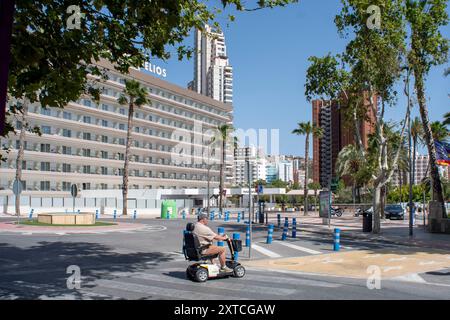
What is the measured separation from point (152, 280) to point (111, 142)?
66.2 m

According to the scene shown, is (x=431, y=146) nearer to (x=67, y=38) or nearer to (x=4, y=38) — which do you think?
(x=67, y=38)

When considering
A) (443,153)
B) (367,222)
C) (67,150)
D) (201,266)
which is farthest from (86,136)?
(201,266)

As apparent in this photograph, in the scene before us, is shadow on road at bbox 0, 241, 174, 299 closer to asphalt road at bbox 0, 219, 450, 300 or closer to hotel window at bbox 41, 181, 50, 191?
asphalt road at bbox 0, 219, 450, 300

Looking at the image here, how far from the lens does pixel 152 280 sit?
1043 cm

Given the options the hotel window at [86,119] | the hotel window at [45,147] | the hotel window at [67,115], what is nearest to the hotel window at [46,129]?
the hotel window at [45,147]

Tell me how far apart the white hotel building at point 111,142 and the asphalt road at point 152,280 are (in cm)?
3881

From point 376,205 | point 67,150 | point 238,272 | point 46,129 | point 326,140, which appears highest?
point 326,140

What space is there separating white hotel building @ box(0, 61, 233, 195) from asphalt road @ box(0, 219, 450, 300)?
38812 millimetres

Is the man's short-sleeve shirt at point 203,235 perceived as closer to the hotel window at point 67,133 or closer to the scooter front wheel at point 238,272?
the scooter front wheel at point 238,272

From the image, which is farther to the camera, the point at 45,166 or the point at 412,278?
the point at 45,166

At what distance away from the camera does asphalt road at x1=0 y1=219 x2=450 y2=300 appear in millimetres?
8812

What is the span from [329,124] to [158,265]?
14746cm

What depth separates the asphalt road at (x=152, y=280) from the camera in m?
8.81
